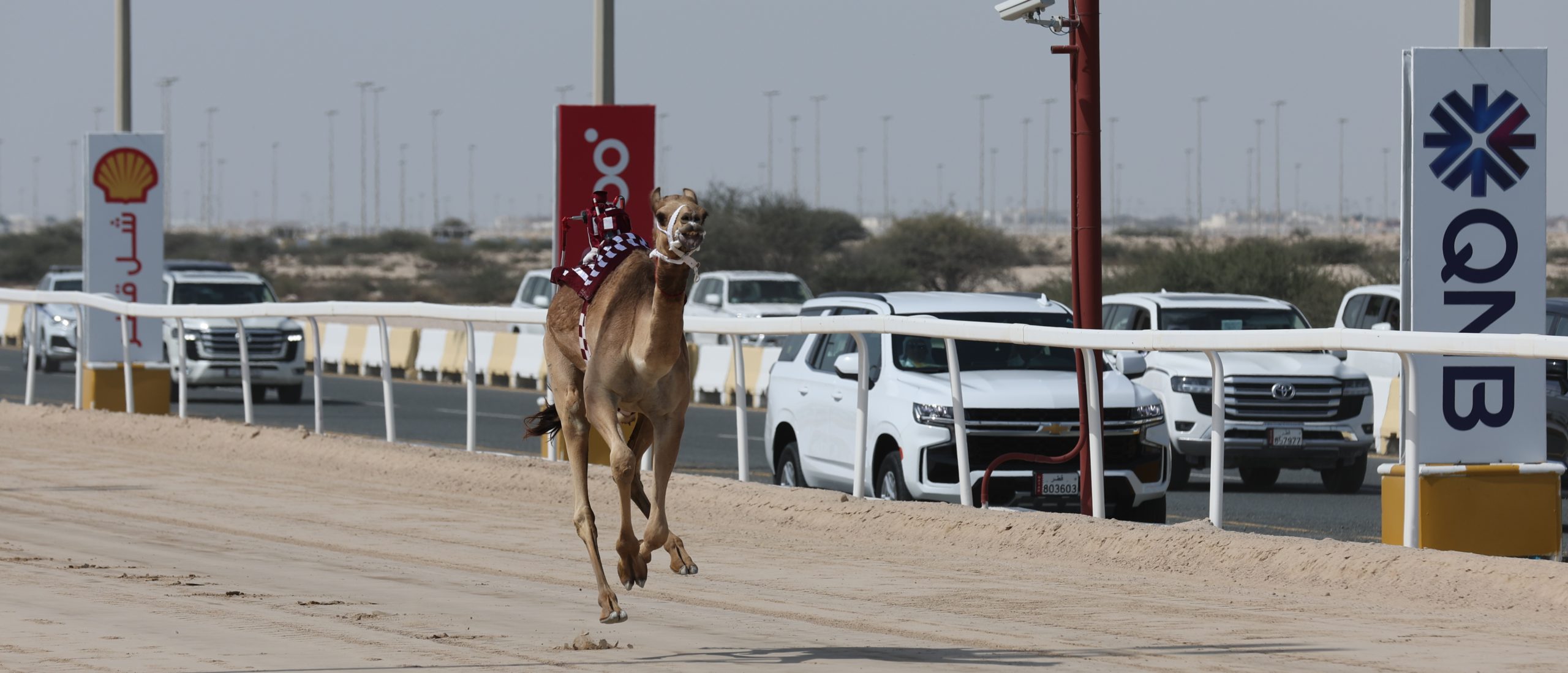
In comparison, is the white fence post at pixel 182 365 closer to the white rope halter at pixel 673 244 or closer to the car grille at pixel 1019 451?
the car grille at pixel 1019 451

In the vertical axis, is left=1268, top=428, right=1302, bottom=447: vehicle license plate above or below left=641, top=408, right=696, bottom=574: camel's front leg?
below

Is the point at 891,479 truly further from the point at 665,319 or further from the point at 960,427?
the point at 665,319

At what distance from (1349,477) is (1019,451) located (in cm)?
590

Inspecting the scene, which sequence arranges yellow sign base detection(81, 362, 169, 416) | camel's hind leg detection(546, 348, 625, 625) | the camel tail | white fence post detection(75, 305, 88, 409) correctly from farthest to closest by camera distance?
1. white fence post detection(75, 305, 88, 409)
2. yellow sign base detection(81, 362, 169, 416)
3. the camel tail
4. camel's hind leg detection(546, 348, 625, 625)

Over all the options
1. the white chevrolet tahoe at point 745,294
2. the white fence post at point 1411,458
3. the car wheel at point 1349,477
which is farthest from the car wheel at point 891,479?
the white chevrolet tahoe at point 745,294

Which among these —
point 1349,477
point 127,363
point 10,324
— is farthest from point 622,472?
point 10,324

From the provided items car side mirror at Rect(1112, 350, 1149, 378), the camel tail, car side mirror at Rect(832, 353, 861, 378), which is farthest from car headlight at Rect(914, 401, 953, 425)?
the camel tail

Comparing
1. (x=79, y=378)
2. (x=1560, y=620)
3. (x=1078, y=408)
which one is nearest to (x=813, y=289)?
(x=79, y=378)

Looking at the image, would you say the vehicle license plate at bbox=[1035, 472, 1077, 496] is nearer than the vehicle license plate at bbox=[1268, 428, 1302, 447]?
Yes

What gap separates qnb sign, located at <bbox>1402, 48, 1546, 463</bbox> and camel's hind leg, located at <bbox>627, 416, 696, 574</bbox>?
A: 507cm

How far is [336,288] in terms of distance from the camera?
9950 cm

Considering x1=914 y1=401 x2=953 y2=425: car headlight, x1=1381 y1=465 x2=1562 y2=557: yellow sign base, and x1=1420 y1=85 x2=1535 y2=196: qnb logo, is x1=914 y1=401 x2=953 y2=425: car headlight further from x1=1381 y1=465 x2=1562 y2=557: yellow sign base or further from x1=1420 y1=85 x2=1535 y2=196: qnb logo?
x1=1420 y1=85 x2=1535 y2=196: qnb logo

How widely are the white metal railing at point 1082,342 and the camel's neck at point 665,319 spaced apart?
3963 mm

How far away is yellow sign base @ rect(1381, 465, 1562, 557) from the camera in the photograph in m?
11.3
